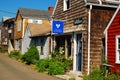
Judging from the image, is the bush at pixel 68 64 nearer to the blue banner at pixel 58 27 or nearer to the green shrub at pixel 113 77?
the blue banner at pixel 58 27

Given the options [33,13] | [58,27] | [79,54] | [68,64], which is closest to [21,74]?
[68,64]

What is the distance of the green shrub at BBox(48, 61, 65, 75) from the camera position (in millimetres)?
19872

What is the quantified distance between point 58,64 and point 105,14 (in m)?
5.02

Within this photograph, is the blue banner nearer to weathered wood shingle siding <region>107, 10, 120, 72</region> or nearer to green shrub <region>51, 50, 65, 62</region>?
green shrub <region>51, 50, 65, 62</region>

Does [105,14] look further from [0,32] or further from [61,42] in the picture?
[0,32]

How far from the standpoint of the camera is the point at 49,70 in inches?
796

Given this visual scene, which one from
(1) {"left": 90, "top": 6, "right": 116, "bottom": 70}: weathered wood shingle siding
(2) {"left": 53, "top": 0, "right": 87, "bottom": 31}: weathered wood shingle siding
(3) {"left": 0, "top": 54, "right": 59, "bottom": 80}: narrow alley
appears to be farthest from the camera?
(2) {"left": 53, "top": 0, "right": 87, "bottom": 31}: weathered wood shingle siding

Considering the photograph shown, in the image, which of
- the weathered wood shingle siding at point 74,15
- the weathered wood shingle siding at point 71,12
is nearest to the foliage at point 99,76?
the weathered wood shingle siding at point 74,15

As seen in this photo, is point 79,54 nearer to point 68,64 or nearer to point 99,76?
point 68,64

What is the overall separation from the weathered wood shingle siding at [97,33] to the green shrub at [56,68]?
2460 mm

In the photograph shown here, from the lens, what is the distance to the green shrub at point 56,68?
1987cm

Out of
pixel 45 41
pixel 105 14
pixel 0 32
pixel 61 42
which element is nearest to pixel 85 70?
pixel 105 14

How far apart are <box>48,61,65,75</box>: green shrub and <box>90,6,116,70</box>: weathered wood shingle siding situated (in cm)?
246

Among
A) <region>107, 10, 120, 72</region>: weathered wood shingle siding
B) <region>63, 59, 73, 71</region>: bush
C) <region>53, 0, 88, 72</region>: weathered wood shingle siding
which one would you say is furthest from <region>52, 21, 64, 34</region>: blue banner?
<region>107, 10, 120, 72</region>: weathered wood shingle siding
